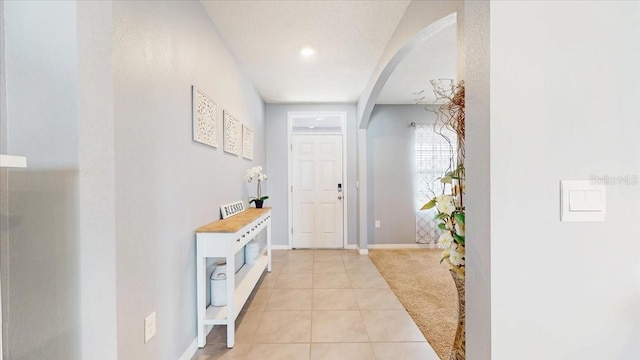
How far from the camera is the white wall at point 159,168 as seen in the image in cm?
123

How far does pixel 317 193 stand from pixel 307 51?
255 centimetres

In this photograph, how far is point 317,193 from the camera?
15.9 ft

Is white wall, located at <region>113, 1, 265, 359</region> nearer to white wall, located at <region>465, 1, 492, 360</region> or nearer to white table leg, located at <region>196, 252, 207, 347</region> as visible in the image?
white table leg, located at <region>196, 252, 207, 347</region>

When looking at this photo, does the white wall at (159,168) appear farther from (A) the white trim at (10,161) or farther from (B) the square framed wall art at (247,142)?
(B) the square framed wall art at (247,142)

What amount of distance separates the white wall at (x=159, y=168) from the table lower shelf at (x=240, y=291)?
0.15 m

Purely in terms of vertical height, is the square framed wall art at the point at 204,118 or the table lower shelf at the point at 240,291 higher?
the square framed wall art at the point at 204,118

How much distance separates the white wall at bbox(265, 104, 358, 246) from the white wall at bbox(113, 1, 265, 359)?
2.42 meters

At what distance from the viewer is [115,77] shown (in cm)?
117

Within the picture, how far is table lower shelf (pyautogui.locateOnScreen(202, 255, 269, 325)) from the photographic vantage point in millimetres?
1959
